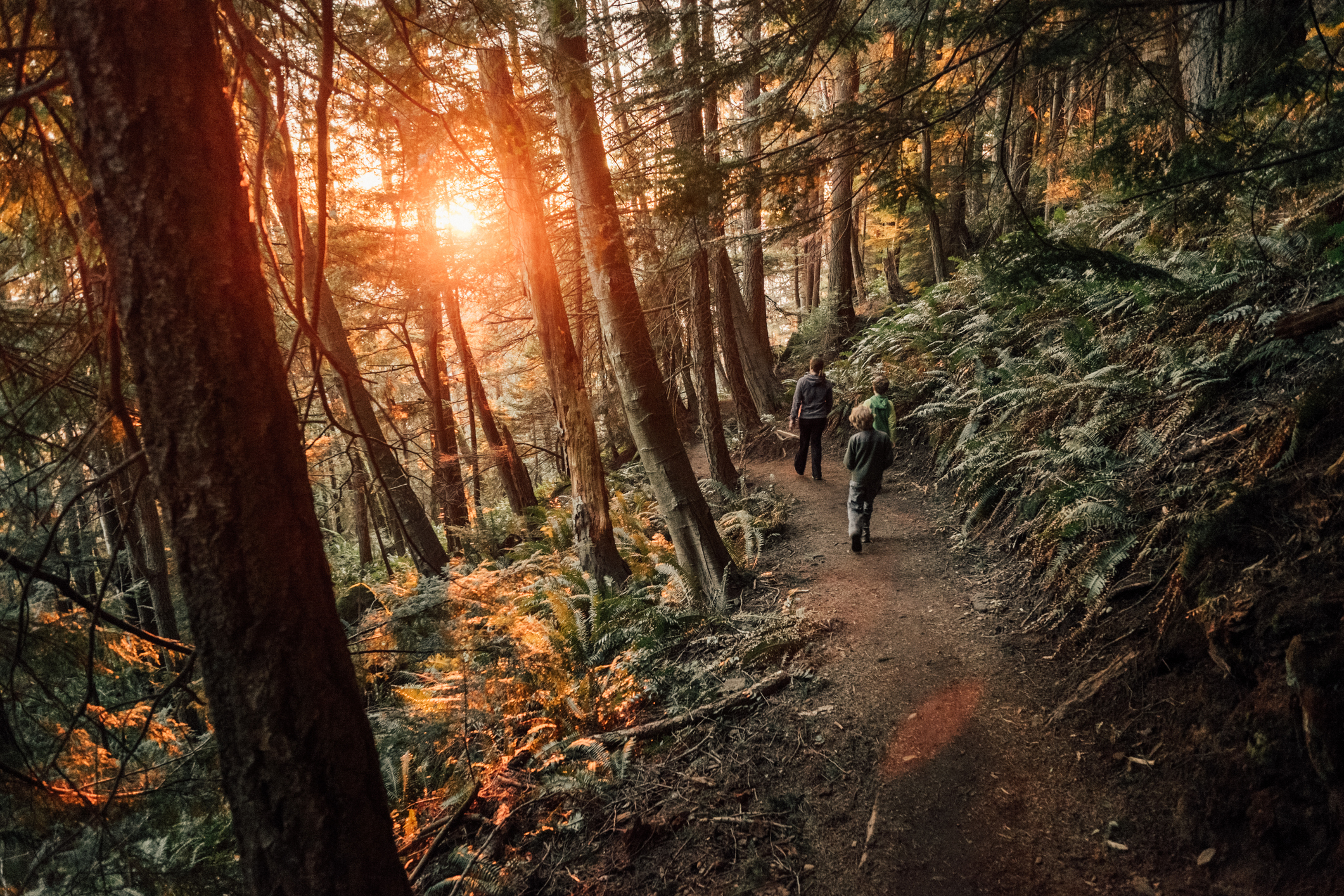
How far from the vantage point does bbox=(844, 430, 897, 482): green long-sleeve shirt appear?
6.81 m

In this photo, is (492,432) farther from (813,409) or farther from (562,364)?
(813,409)

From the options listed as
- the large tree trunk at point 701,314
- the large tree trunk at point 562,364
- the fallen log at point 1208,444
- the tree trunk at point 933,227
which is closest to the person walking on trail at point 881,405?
the large tree trunk at point 701,314

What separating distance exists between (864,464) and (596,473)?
3.22 m

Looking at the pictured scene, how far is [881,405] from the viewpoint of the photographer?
25.3ft

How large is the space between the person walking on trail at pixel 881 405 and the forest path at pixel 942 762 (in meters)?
2.35

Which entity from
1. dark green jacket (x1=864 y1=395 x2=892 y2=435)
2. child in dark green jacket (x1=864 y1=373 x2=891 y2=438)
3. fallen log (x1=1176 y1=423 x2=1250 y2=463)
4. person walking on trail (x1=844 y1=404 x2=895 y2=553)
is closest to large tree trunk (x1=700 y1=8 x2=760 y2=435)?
child in dark green jacket (x1=864 y1=373 x2=891 y2=438)

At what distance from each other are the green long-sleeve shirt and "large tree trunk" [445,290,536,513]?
6.83m

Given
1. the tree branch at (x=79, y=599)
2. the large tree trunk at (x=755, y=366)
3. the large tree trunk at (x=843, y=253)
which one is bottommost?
the tree branch at (x=79, y=599)

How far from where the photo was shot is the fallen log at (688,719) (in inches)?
176

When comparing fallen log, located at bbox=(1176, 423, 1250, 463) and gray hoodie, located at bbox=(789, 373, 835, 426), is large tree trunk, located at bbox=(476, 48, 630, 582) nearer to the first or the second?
gray hoodie, located at bbox=(789, 373, 835, 426)

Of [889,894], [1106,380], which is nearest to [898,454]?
[1106,380]

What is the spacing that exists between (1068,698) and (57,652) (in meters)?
5.63

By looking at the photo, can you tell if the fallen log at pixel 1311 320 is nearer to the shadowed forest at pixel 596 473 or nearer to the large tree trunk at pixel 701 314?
the shadowed forest at pixel 596 473

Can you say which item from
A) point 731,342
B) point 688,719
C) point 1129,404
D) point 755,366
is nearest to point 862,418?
point 1129,404
